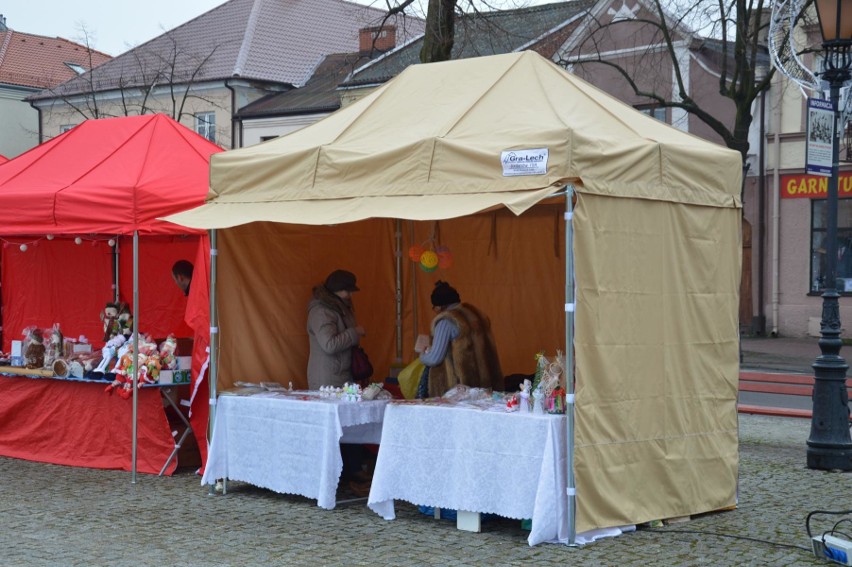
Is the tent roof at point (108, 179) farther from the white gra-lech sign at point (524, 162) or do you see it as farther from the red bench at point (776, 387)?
the red bench at point (776, 387)

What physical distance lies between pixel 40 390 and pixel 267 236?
9.63 ft

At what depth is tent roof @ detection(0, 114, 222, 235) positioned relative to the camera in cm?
1023

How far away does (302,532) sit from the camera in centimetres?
810

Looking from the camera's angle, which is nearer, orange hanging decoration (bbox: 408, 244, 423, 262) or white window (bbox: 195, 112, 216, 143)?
orange hanging decoration (bbox: 408, 244, 423, 262)

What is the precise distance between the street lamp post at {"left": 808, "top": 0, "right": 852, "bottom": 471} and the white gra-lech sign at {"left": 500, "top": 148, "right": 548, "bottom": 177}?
4195 millimetres

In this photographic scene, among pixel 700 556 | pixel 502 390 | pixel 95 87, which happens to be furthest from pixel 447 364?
pixel 95 87

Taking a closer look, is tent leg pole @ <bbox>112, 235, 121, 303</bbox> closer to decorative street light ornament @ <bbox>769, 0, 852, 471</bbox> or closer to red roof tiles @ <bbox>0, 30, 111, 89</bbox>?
decorative street light ornament @ <bbox>769, 0, 852, 471</bbox>

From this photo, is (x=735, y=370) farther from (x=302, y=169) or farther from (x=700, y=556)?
(x=302, y=169)

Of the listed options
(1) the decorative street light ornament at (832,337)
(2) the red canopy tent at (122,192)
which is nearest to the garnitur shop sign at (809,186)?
(1) the decorative street light ornament at (832,337)

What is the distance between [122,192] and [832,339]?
6240 mm

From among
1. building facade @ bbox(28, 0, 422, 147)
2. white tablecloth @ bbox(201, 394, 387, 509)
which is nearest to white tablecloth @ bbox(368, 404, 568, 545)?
white tablecloth @ bbox(201, 394, 387, 509)

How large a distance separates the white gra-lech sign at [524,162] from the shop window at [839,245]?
68.3ft

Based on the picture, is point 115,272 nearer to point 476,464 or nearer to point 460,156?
point 460,156

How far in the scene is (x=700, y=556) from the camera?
7340 millimetres
